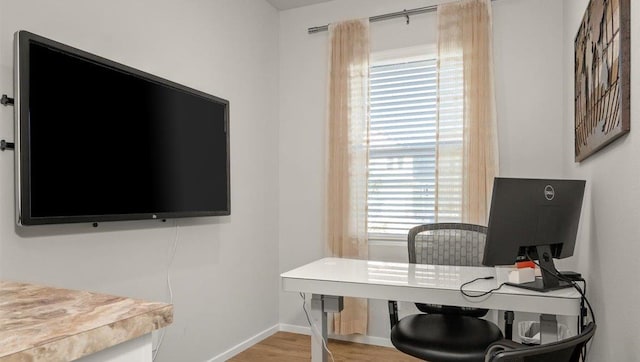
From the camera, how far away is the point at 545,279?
1.71 meters

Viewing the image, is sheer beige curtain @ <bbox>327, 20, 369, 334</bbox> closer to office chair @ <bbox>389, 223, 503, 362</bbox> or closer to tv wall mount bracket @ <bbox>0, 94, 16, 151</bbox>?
office chair @ <bbox>389, 223, 503, 362</bbox>

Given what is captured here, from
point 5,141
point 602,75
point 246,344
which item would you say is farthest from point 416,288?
point 246,344

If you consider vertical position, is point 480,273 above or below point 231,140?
below

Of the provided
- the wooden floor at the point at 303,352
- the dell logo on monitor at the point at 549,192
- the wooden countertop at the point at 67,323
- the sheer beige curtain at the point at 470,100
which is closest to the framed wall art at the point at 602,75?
the dell logo on monitor at the point at 549,192

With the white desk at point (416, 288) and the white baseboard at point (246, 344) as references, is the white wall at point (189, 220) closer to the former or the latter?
the white baseboard at point (246, 344)

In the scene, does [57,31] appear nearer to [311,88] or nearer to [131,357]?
[131,357]

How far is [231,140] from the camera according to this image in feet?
10.4

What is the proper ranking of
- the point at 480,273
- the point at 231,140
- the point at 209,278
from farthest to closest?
1. the point at 231,140
2. the point at 209,278
3. the point at 480,273

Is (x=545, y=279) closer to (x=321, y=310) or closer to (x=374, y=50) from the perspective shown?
(x=321, y=310)

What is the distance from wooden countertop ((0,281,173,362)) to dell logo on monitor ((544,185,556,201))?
59.4 inches

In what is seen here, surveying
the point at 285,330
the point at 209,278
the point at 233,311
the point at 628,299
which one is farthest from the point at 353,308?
the point at 628,299

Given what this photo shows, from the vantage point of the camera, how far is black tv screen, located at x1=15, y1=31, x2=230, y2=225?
1700 millimetres

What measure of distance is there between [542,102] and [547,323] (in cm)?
191

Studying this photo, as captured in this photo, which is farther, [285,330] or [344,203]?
[285,330]
